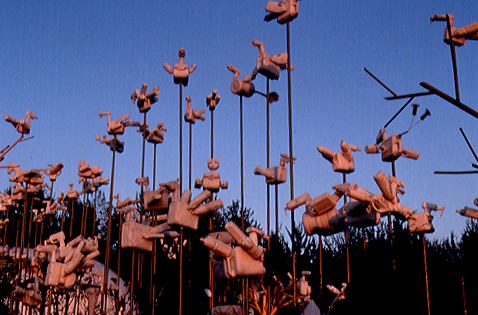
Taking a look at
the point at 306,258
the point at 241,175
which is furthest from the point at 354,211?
the point at 306,258

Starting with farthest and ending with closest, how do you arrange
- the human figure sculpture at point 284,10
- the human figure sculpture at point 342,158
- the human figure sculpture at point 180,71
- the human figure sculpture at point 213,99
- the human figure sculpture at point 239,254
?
the human figure sculpture at point 213,99, the human figure sculpture at point 180,71, the human figure sculpture at point 284,10, the human figure sculpture at point 342,158, the human figure sculpture at point 239,254

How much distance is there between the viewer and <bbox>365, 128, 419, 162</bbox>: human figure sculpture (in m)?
3.95

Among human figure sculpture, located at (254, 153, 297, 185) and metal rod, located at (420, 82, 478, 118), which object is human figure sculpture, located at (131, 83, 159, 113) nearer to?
human figure sculpture, located at (254, 153, 297, 185)

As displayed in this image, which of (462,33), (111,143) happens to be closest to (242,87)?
(111,143)

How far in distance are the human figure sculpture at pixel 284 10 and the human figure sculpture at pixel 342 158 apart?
112 centimetres

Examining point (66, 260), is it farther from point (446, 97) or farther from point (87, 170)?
point (446, 97)

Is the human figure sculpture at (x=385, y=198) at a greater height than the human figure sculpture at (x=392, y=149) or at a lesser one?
lesser

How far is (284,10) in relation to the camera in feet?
13.3

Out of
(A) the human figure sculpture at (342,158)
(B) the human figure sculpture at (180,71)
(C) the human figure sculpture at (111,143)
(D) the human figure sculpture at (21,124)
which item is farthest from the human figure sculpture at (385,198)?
(D) the human figure sculpture at (21,124)

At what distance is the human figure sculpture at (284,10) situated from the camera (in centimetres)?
405

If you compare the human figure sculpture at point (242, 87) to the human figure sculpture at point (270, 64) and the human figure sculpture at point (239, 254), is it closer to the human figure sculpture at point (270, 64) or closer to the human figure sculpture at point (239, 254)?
the human figure sculpture at point (270, 64)

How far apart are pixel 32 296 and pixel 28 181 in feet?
6.21

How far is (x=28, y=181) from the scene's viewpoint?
701 centimetres

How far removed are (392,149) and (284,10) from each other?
140 cm
